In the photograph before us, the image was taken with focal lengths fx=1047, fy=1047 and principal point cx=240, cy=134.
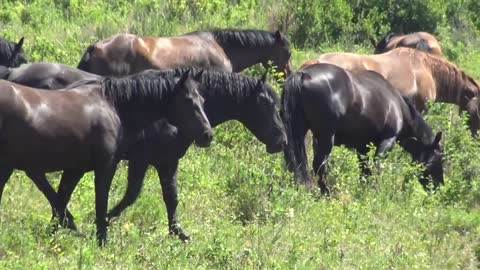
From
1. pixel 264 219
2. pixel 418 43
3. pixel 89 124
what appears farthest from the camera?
pixel 418 43

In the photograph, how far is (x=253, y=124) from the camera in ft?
32.6

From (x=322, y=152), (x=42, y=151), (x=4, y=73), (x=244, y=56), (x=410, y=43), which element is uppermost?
(x=42, y=151)

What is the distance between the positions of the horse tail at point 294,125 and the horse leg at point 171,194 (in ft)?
6.89

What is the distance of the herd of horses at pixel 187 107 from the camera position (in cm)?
794

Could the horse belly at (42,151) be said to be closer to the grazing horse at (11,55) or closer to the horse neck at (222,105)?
the horse neck at (222,105)

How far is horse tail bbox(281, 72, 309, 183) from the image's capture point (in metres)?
11.0

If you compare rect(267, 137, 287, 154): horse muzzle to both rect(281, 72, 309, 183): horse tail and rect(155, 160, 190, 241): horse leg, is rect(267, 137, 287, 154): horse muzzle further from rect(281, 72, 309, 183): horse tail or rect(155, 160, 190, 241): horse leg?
rect(155, 160, 190, 241): horse leg

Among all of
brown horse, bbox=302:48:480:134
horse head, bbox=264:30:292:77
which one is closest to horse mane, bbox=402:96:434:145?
brown horse, bbox=302:48:480:134

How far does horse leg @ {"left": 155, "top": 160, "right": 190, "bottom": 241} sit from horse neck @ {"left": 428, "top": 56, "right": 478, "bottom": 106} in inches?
244

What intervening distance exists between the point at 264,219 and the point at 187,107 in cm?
137

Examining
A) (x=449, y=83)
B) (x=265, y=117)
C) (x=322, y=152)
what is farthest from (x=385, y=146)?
(x=449, y=83)

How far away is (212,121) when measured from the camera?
9.75m

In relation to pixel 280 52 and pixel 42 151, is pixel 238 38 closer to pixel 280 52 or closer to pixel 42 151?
pixel 280 52

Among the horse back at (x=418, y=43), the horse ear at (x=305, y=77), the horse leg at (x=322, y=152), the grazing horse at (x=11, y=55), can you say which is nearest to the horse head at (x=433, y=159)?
the horse leg at (x=322, y=152)
